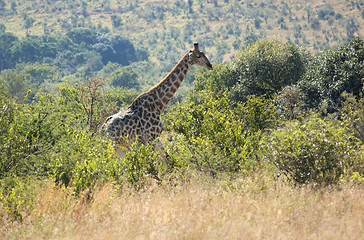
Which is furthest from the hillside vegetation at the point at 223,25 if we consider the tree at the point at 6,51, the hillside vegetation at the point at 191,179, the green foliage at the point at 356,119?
the hillside vegetation at the point at 191,179

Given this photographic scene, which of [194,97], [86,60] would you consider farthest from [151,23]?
[194,97]

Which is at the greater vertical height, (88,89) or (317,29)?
(88,89)

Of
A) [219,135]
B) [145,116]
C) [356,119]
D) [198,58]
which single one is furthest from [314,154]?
[198,58]

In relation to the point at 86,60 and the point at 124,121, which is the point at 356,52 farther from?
the point at 86,60

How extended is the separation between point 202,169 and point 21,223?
166 inches

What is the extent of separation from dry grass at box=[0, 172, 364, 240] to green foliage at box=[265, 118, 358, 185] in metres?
0.46

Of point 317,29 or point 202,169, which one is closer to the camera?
point 202,169

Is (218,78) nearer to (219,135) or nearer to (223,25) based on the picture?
(219,135)

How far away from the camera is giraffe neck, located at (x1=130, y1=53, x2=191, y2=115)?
41.8 ft

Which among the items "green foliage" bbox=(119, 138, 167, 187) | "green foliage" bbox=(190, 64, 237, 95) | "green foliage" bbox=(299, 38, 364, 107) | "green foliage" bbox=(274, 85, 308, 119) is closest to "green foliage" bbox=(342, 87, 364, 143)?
"green foliage" bbox=(299, 38, 364, 107)

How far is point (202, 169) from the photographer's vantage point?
9.95 m

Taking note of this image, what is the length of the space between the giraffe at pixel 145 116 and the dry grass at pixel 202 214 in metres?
3.73

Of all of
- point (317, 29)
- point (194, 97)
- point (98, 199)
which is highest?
point (98, 199)

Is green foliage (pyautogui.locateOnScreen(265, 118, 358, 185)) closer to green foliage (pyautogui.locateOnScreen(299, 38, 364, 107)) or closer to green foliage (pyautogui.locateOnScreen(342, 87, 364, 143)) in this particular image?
green foliage (pyautogui.locateOnScreen(342, 87, 364, 143))
